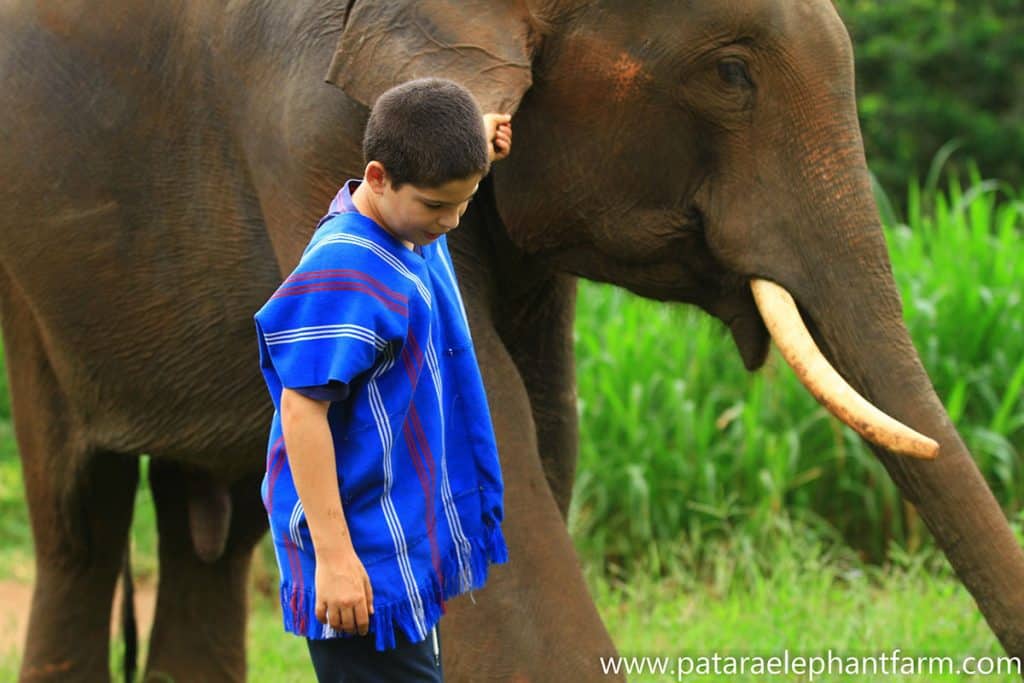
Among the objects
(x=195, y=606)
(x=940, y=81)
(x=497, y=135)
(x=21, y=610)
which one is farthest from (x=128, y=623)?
(x=940, y=81)

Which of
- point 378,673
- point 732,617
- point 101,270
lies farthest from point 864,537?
point 378,673

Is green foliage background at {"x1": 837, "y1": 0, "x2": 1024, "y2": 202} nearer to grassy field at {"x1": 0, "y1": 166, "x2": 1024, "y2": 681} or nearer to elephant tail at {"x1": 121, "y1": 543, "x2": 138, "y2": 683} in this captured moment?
grassy field at {"x1": 0, "y1": 166, "x2": 1024, "y2": 681}

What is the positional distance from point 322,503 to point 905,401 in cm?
113

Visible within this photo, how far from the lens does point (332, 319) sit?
2369mm

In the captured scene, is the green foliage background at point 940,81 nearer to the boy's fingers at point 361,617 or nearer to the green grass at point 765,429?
the green grass at point 765,429

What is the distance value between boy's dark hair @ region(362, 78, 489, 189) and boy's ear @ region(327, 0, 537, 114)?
0.52 meters

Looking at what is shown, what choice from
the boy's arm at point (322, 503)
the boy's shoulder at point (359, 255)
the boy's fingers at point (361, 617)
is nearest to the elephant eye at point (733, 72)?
the boy's shoulder at point (359, 255)

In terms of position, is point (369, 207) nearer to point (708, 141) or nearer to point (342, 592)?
point (342, 592)

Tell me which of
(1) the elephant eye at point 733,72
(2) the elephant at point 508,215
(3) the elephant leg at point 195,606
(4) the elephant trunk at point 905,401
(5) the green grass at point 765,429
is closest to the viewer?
(4) the elephant trunk at point 905,401

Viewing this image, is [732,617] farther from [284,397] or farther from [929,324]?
[284,397]

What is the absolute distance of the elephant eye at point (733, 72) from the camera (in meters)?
3.13

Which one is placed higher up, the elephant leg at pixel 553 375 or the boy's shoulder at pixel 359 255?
the boy's shoulder at pixel 359 255

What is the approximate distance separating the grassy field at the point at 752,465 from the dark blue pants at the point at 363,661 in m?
2.31

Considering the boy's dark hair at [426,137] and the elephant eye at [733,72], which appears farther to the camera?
the elephant eye at [733,72]
